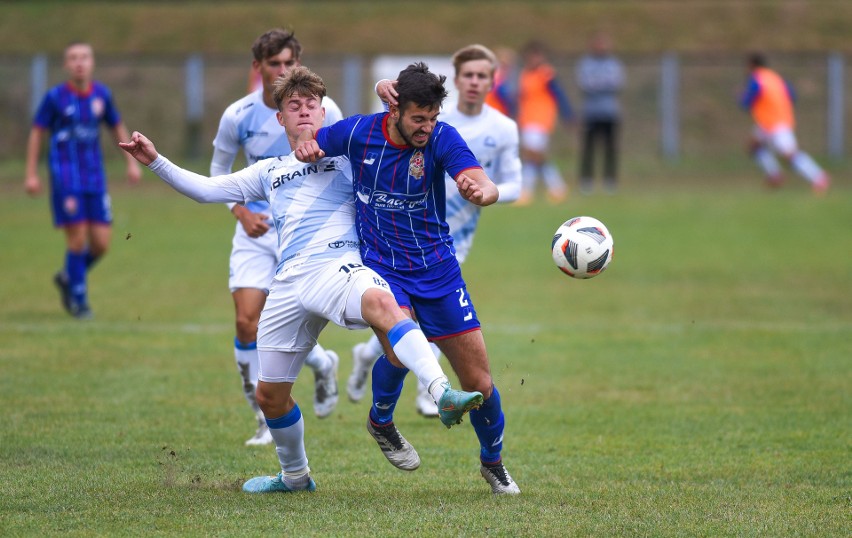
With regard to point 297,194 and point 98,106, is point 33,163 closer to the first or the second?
point 98,106

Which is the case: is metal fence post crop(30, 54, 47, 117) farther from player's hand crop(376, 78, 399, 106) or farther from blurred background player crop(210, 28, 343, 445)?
player's hand crop(376, 78, 399, 106)

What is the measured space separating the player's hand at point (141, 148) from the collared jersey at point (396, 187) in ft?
2.60

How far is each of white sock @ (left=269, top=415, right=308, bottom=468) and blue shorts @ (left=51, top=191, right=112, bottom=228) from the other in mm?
6190

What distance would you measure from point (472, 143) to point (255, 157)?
4.86 ft

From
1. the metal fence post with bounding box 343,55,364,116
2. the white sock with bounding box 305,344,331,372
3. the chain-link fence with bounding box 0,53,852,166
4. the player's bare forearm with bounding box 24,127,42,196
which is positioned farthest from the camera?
the chain-link fence with bounding box 0,53,852,166

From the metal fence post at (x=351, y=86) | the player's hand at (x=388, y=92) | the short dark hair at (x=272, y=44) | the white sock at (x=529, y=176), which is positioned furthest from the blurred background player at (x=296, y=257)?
the metal fence post at (x=351, y=86)

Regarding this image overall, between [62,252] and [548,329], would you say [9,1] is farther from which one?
[548,329]

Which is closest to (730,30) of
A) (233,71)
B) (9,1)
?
(233,71)

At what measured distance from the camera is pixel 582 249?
576 centimetres

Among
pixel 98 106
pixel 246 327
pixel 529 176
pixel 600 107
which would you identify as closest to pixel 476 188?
pixel 246 327

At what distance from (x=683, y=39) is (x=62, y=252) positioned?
23.1 meters

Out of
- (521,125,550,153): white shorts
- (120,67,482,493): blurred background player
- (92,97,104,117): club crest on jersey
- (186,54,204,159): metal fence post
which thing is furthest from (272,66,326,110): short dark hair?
(186,54,204,159): metal fence post

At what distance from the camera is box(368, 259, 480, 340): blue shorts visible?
218 inches

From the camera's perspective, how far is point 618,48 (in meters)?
33.4
